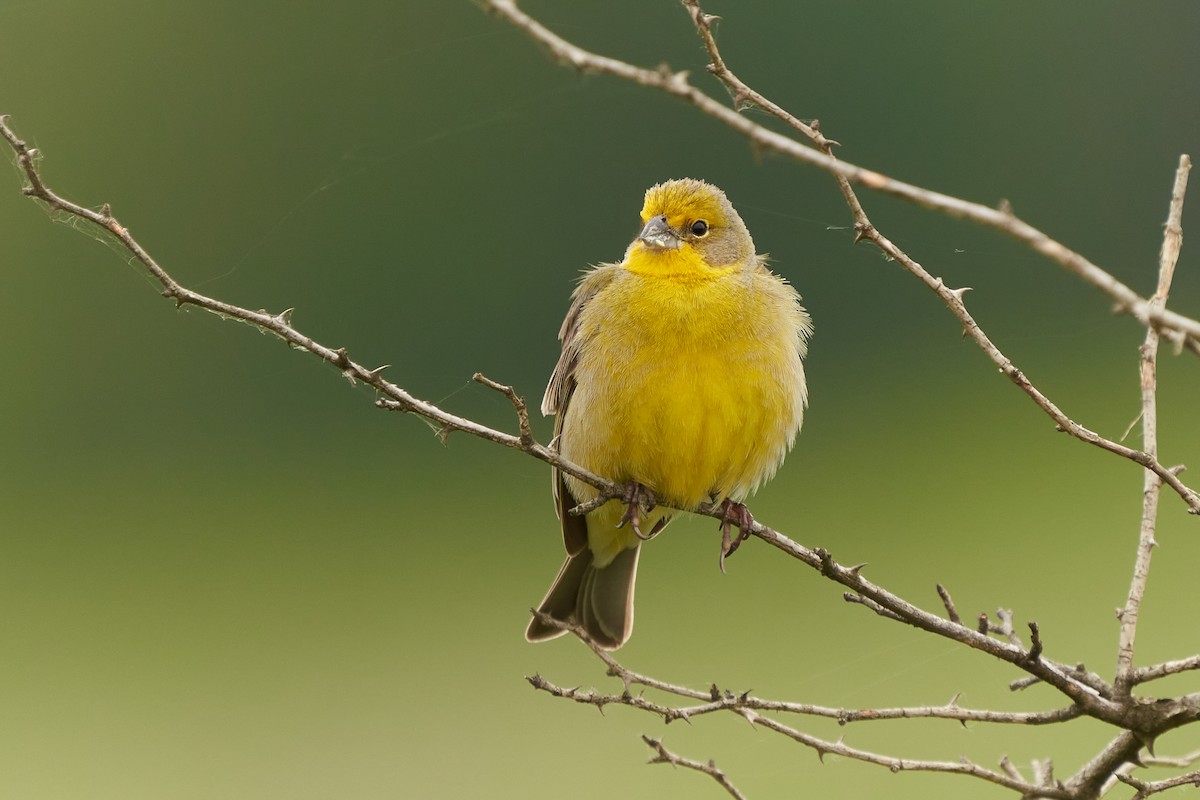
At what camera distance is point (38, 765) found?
42.3 feet

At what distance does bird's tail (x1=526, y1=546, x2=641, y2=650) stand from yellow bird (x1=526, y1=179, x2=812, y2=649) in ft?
1.67

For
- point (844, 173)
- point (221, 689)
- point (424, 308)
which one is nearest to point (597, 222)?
point (424, 308)

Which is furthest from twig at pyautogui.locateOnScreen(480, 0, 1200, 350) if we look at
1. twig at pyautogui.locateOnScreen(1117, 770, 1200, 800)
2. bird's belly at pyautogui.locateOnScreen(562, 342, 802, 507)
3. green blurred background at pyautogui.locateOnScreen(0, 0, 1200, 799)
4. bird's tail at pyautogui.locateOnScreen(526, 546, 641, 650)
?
green blurred background at pyautogui.locateOnScreen(0, 0, 1200, 799)

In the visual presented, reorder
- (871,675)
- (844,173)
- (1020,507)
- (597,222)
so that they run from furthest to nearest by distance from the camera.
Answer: (1020,507), (597,222), (871,675), (844,173)

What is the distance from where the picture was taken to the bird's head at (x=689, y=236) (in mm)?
5113

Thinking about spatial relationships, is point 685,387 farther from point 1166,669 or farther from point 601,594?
point 1166,669

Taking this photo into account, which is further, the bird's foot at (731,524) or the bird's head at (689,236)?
the bird's head at (689,236)

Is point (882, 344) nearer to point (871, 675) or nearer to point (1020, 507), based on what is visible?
point (1020, 507)

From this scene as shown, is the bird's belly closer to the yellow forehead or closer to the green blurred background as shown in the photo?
the yellow forehead

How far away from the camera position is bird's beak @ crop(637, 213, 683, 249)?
5.17 m

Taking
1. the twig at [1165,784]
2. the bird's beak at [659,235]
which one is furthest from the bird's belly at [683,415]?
the twig at [1165,784]

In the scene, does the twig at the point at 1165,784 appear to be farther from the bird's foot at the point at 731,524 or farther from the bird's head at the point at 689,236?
the bird's head at the point at 689,236

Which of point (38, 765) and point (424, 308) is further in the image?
point (424, 308)

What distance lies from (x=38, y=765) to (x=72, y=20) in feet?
27.4
